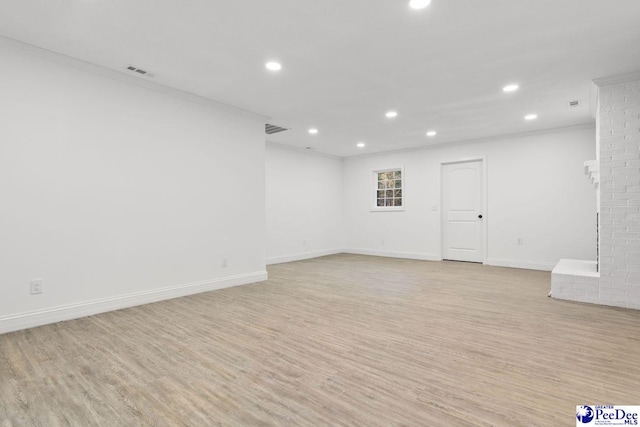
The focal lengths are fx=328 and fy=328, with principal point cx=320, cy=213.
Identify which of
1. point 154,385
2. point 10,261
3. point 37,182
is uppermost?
point 37,182

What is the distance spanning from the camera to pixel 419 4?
7.70 ft

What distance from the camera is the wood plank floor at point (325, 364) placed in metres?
1.69

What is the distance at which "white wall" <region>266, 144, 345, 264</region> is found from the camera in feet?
22.5

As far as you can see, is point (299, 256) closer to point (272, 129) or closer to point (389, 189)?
point (389, 189)

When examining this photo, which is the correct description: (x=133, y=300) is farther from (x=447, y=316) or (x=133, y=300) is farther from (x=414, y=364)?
(x=447, y=316)

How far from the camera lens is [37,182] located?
303 cm

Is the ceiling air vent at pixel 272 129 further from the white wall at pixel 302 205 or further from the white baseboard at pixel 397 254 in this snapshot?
the white baseboard at pixel 397 254

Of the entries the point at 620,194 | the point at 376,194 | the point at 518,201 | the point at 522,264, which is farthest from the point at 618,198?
the point at 376,194

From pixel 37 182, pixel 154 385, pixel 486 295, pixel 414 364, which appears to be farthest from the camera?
pixel 486 295

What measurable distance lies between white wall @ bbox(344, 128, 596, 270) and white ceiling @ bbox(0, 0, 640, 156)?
1.41 metres

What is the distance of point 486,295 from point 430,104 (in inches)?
A: 104

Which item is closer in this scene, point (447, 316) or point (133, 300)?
point (447, 316)

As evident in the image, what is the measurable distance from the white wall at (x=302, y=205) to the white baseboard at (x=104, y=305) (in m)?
2.34

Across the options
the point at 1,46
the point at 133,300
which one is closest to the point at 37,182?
the point at 1,46
